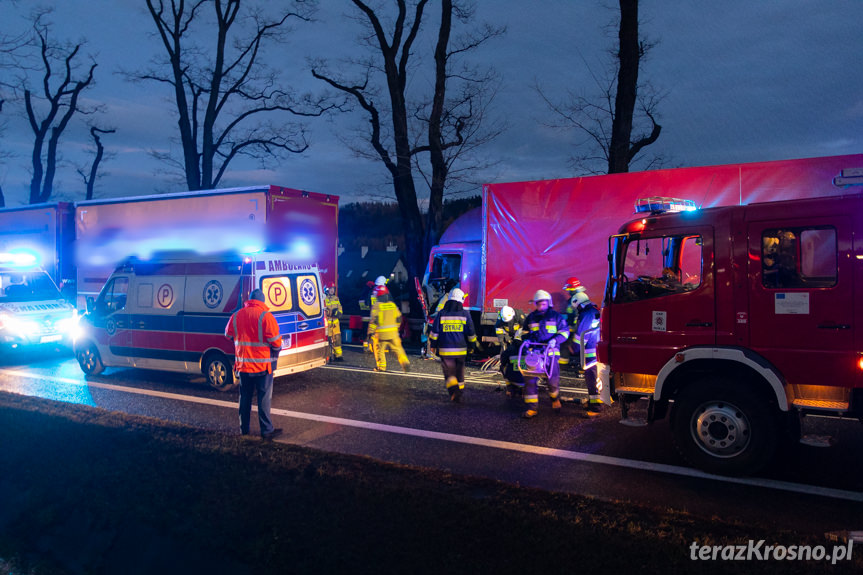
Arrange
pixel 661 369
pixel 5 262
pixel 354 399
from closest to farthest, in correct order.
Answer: pixel 661 369 → pixel 354 399 → pixel 5 262

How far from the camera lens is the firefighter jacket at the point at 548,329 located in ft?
26.0

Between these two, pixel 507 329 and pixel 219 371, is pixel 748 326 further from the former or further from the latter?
pixel 219 371

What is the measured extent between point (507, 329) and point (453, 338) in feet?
6.81

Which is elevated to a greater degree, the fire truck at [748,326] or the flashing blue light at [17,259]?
the flashing blue light at [17,259]

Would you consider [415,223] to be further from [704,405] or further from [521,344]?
[704,405]

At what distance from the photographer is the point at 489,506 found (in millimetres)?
4387

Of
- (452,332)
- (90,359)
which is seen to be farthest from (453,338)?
(90,359)

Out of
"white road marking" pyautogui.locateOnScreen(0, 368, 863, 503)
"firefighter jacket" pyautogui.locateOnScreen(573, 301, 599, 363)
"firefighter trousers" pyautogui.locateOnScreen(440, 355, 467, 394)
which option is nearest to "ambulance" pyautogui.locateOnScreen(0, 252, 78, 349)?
"white road marking" pyautogui.locateOnScreen(0, 368, 863, 503)

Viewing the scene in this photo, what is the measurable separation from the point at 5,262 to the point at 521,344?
13152mm

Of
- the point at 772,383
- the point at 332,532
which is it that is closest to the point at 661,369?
the point at 772,383

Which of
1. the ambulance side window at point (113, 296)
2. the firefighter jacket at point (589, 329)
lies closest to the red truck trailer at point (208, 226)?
the ambulance side window at point (113, 296)

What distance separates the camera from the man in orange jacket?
270 inches

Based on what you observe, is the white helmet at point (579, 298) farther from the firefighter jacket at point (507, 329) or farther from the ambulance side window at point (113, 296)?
the ambulance side window at point (113, 296)
